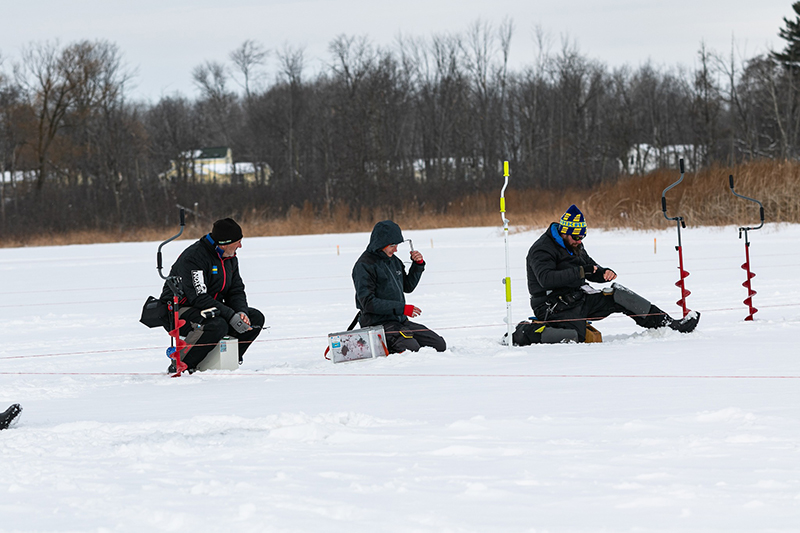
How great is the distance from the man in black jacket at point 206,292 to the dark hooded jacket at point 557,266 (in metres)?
2.53

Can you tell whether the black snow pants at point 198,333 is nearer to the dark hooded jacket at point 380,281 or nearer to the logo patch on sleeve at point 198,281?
the logo patch on sleeve at point 198,281

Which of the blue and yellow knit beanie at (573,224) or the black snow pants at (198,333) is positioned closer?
Result: the black snow pants at (198,333)

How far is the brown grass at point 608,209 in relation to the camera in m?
20.3

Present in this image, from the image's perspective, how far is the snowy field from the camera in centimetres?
332

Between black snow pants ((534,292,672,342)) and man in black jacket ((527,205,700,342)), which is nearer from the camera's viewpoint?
man in black jacket ((527,205,700,342))

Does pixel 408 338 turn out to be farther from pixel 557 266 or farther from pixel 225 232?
pixel 225 232

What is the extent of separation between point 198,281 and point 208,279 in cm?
15

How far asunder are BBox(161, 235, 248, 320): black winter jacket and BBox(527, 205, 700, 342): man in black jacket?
2.57 metres

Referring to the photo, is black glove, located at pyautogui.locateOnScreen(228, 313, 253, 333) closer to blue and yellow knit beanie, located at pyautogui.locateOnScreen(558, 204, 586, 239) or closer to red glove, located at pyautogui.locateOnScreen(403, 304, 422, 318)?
red glove, located at pyautogui.locateOnScreen(403, 304, 422, 318)

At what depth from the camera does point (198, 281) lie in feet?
22.7

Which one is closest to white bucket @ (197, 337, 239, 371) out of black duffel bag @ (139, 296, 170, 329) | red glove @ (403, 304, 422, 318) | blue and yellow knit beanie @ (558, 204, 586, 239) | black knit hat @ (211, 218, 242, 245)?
black duffel bag @ (139, 296, 170, 329)

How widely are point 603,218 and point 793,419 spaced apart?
1904cm

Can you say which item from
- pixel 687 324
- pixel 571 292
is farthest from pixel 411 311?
pixel 687 324

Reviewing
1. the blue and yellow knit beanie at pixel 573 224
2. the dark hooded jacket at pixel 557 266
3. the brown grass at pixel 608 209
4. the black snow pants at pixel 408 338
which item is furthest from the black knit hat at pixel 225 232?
the brown grass at pixel 608 209
